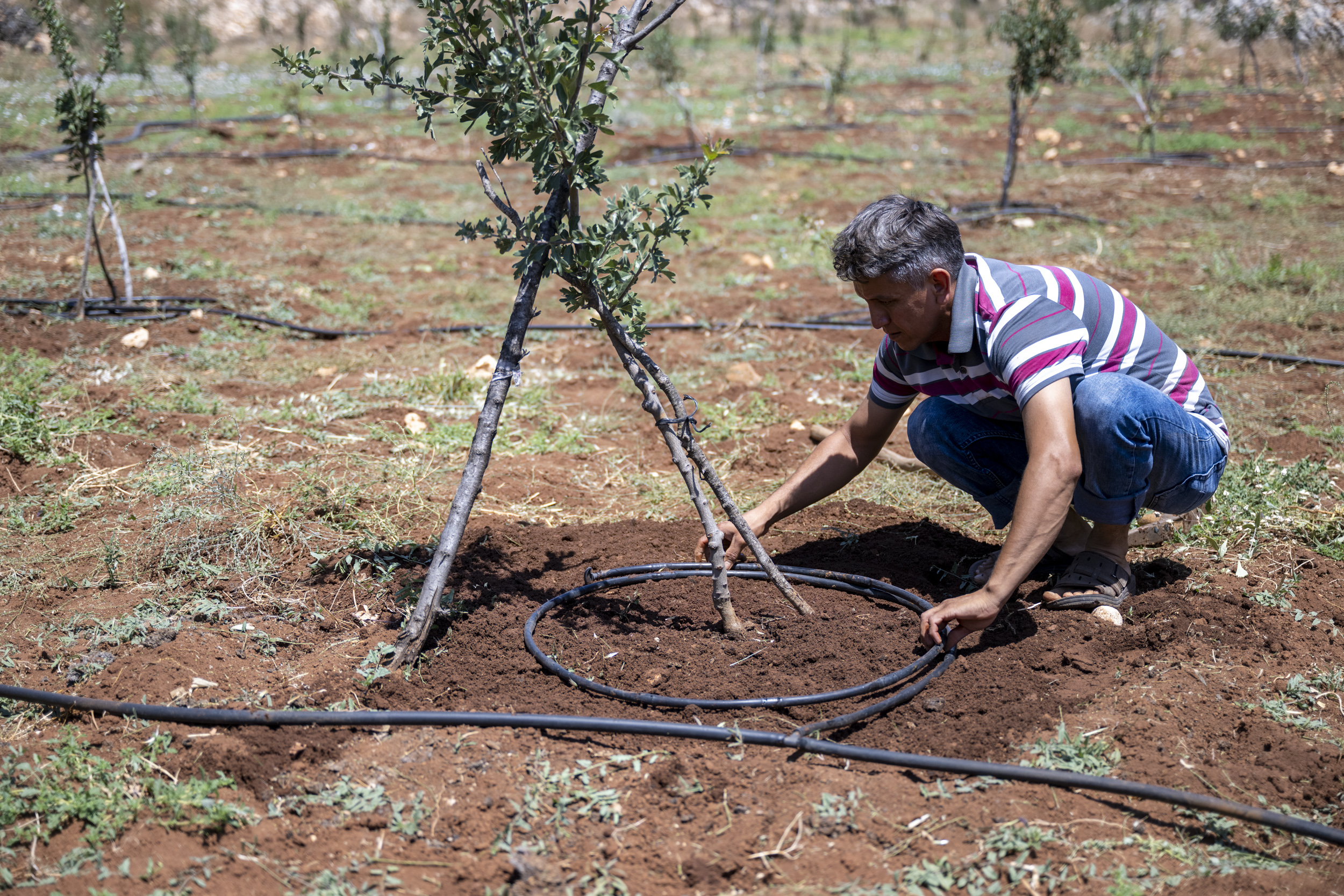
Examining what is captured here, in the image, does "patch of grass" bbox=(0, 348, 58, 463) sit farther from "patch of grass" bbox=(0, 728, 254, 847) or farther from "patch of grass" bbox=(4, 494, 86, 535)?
"patch of grass" bbox=(0, 728, 254, 847)

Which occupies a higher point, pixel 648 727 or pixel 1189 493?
pixel 1189 493

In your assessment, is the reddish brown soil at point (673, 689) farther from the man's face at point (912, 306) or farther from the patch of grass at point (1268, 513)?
the man's face at point (912, 306)

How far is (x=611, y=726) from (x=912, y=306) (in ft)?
4.42

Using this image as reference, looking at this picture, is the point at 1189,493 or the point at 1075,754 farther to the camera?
the point at 1189,493

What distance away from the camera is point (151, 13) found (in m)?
27.4

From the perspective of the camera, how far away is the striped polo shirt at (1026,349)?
241 centimetres

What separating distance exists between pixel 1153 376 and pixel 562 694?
203 cm

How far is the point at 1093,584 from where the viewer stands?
289 cm

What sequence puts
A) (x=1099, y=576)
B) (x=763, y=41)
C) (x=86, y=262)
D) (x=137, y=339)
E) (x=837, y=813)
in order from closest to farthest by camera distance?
1. (x=837, y=813)
2. (x=1099, y=576)
3. (x=137, y=339)
4. (x=86, y=262)
5. (x=763, y=41)

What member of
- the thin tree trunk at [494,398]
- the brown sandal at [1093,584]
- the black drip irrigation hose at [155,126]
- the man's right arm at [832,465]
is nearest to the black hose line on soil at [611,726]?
the thin tree trunk at [494,398]

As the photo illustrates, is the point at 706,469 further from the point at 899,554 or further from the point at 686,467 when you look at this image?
the point at 899,554

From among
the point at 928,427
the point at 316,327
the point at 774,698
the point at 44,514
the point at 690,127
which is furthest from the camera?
the point at 690,127

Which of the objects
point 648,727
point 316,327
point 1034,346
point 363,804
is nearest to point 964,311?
point 1034,346

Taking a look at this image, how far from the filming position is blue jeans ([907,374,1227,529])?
2.62 metres
